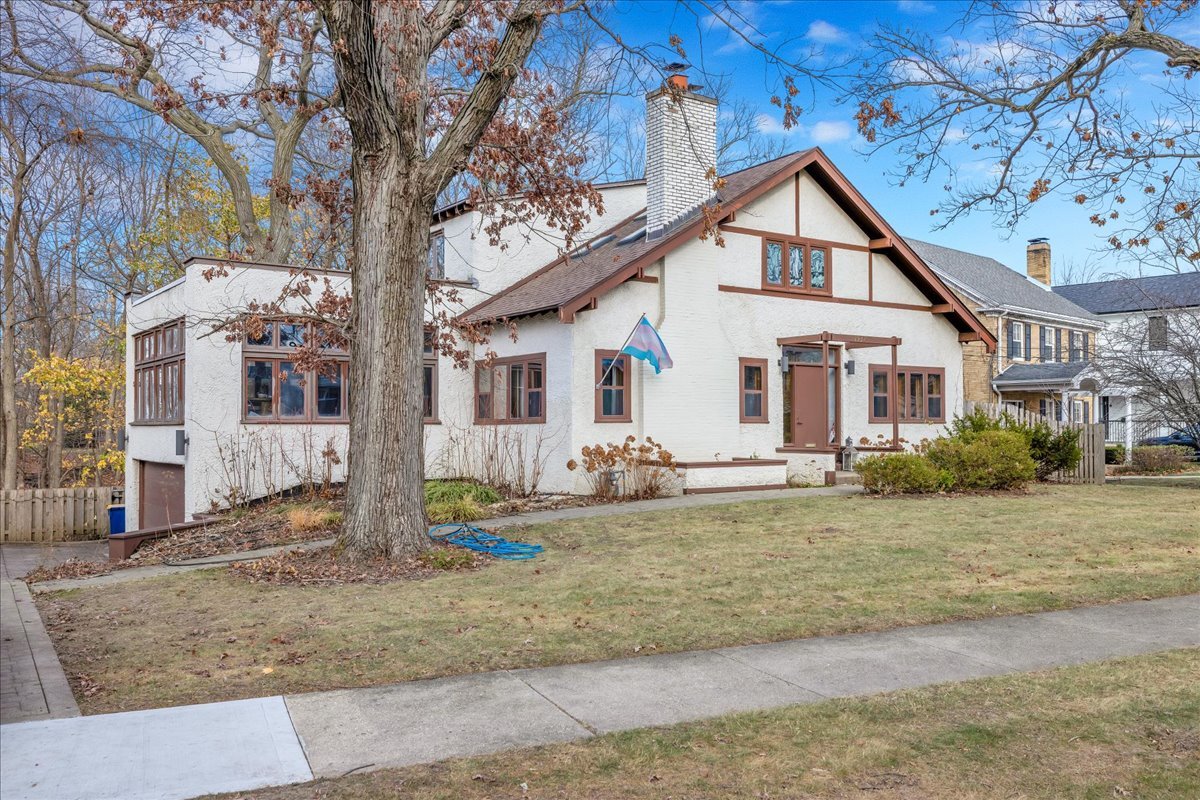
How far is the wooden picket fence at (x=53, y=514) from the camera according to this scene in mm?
22562

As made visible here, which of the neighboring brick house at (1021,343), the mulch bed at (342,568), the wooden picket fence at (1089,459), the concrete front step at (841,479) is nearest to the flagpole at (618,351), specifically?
the concrete front step at (841,479)

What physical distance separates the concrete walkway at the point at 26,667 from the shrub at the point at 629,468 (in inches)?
377

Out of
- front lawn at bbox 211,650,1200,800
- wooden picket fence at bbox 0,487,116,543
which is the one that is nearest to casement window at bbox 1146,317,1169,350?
front lawn at bbox 211,650,1200,800

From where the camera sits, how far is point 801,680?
20.2 feet

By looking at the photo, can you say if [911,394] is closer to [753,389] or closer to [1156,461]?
[753,389]

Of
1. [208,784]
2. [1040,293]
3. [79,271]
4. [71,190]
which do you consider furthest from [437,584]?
[1040,293]

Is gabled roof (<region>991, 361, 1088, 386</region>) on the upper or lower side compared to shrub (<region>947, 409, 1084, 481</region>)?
upper

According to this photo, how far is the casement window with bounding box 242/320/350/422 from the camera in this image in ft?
60.6

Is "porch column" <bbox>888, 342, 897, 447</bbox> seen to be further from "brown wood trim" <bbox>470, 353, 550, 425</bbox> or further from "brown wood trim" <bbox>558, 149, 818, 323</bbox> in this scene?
"brown wood trim" <bbox>470, 353, 550, 425</bbox>

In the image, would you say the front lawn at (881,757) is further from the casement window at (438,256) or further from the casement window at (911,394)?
the casement window at (438,256)

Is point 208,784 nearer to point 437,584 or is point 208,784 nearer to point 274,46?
point 437,584

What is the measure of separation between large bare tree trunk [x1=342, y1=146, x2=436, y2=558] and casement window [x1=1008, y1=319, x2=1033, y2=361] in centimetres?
3053

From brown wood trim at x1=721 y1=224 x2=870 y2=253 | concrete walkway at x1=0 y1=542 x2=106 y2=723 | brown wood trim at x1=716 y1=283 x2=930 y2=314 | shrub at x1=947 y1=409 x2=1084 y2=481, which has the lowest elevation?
concrete walkway at x1=0 y1=542 x2=106 y2=723

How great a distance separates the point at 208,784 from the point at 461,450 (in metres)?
16.3
